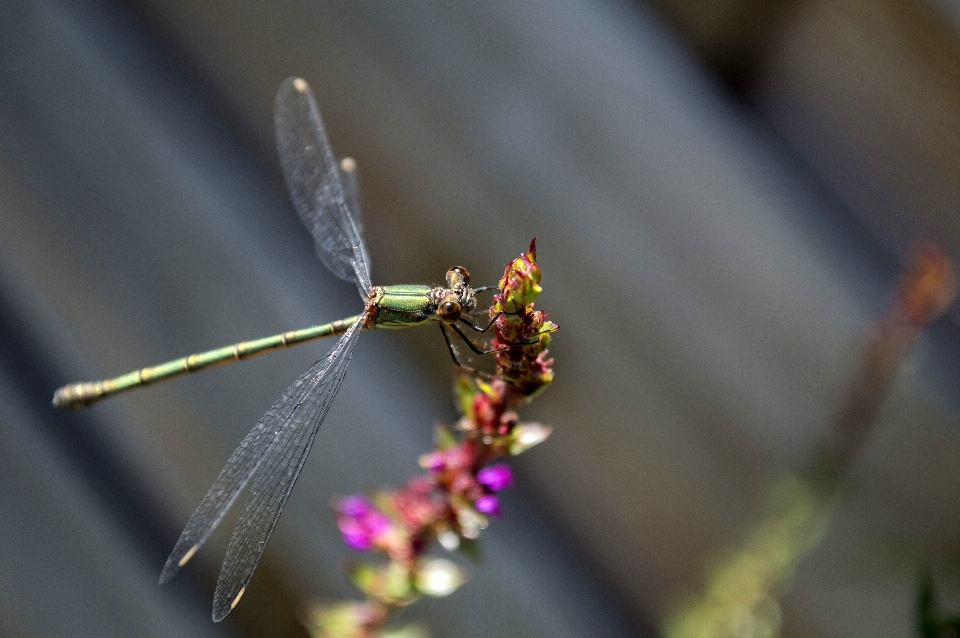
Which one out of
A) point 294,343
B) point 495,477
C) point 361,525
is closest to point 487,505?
point 495,477

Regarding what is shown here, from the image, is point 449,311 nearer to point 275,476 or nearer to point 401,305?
point 401,305

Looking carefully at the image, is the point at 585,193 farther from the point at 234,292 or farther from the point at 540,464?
the point at 234,292

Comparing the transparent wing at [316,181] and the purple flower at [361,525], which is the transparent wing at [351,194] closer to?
the transparent wing at [316,181]

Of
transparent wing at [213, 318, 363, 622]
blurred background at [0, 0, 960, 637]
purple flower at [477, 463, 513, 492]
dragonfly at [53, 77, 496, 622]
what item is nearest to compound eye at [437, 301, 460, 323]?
dragonfly at [53, 77, 496, 622]

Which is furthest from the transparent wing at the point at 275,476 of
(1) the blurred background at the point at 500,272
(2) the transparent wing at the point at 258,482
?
(1) the blurred background at the point at 500,272

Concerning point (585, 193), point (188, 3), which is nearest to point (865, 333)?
point (585, 193)

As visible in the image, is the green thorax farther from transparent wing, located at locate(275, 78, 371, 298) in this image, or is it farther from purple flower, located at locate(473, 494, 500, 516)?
purple flower, located at locate(473, 494, 500, 516)
